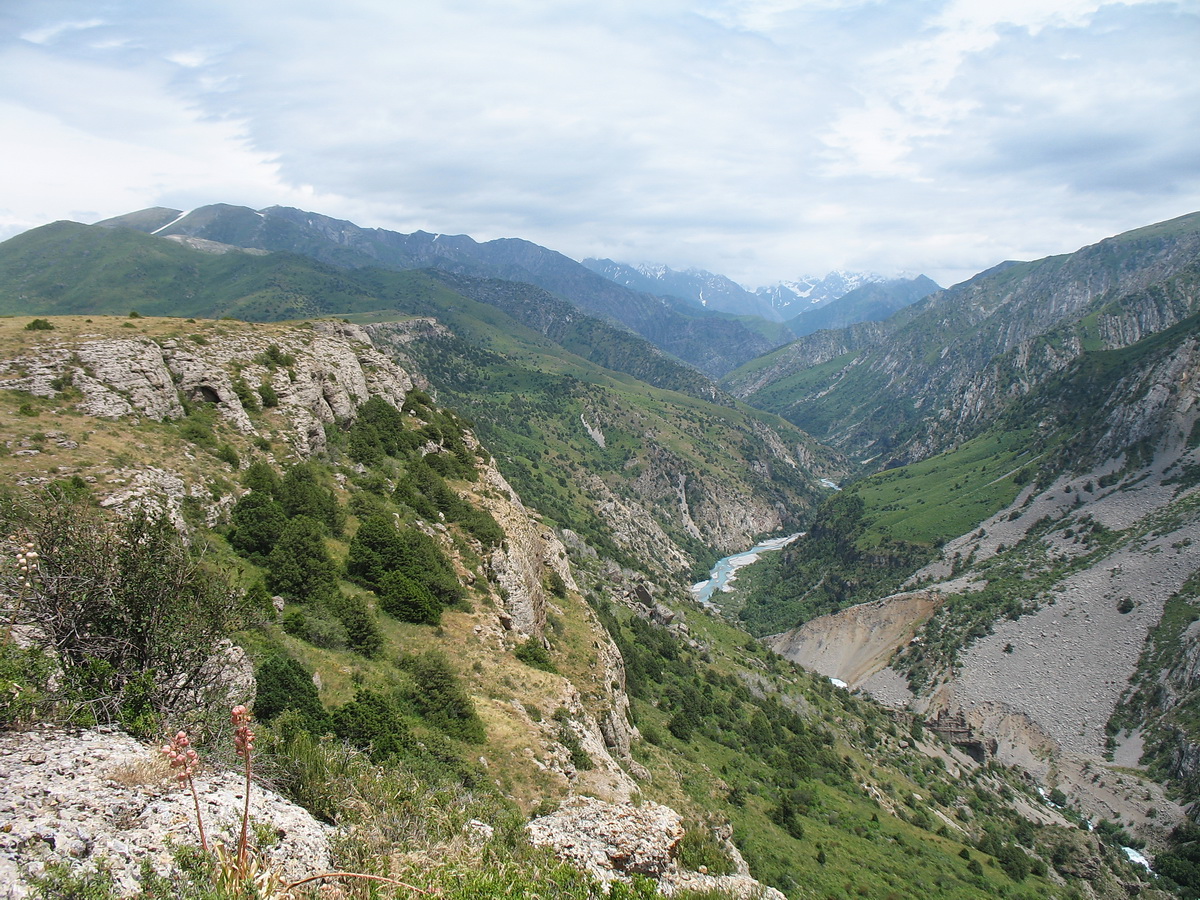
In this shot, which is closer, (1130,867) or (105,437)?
(105,437)

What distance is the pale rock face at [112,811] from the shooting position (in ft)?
23.9

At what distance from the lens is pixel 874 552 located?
443ft

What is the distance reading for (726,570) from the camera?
552 feet

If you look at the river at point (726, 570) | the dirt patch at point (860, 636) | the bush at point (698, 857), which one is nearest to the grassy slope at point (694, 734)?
the bush at point (698, 857)

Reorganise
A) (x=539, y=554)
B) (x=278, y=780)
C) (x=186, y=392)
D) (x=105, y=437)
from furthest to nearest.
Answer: (x=539, y=554) < (x=186, y=392) < (x=105, y=437) < (x=278, y=780)

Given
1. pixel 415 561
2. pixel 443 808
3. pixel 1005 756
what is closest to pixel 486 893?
pixel 443 808

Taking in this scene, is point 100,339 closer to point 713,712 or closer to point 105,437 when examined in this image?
point 105,437

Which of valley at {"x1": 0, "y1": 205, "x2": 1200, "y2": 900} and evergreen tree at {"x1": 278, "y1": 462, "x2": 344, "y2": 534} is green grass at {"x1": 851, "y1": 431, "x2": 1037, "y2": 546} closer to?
valley at {"x1": 0, "y1": 205, "x2": 1200, "y2": 900}

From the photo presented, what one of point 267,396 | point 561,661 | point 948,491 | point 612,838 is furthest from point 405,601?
point 948,491

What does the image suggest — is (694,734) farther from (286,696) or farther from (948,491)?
(948,491)

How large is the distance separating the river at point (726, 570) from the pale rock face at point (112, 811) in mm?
123026

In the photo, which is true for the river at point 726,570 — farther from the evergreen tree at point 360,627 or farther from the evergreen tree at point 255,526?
the evergreen tree at point 255,526

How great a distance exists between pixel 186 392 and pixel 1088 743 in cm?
9919

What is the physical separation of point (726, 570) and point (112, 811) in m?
169
